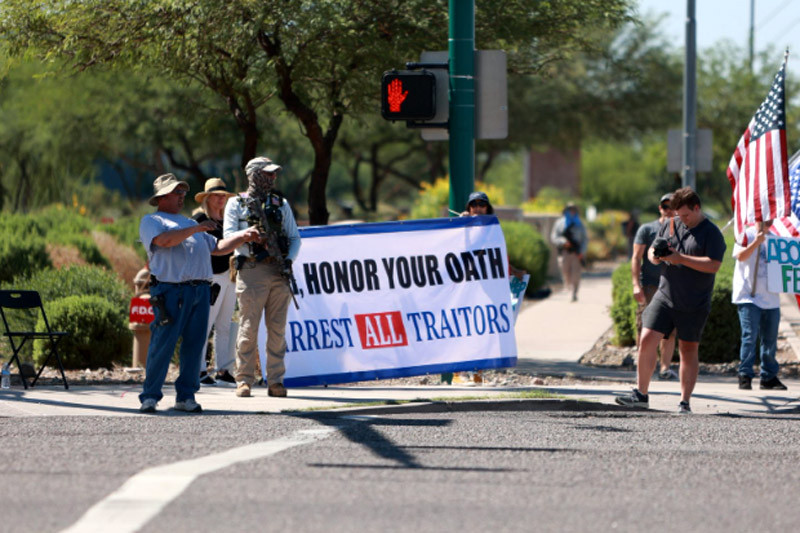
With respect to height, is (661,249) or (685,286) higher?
(661,249)

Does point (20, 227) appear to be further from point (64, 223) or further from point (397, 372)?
point (397, 372)

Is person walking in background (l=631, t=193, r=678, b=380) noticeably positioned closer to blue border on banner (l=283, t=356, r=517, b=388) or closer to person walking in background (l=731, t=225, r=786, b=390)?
person walking in background (l=731, t=225, r=786, b=390)

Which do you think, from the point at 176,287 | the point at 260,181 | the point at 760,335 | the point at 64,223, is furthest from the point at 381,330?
the point at 64,223

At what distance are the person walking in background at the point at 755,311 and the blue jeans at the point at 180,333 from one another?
15.5ft

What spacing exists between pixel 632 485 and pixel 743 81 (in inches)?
1538

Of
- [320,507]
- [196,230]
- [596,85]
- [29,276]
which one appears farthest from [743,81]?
[320,507]

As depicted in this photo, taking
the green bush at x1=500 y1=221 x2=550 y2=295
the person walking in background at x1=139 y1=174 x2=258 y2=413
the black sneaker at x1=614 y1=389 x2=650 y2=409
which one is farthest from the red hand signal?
the green bush at x1=500 y1=221 x2=550 y2=295

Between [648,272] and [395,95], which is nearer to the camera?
[395,95]

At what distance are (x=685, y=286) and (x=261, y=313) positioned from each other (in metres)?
3.28

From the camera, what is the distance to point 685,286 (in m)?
10.0

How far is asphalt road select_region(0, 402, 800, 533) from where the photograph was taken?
20.0ft

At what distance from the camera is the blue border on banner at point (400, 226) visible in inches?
433

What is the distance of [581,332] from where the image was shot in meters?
17.5

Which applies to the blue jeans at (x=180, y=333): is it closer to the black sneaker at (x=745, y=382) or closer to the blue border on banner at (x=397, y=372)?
the blue border on banner at (x=397, y=372)
